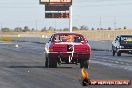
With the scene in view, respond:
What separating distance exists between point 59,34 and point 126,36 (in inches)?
728

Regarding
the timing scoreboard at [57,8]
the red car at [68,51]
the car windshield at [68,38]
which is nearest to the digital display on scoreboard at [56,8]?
the timing scoreboard at [57,8]

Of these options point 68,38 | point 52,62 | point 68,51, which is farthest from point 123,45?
point 68,51

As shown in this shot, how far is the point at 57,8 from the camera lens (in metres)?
76.8

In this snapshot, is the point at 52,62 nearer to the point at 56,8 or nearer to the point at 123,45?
the point at 123,45

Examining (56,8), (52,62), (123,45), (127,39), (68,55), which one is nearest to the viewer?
(68,55)

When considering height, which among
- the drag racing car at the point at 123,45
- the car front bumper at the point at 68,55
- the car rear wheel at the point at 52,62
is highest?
the car front bumper at the point at 68,55

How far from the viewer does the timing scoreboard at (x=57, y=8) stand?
2992 inches

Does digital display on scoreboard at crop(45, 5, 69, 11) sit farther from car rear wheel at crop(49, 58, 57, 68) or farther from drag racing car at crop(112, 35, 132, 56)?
car rear wheel at crop(49, 58, 57, 68)

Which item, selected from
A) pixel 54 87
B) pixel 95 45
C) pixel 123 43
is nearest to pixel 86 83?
pixel 54 87

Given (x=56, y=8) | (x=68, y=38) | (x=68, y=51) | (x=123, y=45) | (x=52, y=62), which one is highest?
(x=68, y=38)

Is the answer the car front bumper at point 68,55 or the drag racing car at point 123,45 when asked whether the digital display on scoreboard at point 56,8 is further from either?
the car front bumper at point 68,55

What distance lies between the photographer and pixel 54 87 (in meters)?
16.1

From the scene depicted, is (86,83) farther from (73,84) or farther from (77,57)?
(77,57)

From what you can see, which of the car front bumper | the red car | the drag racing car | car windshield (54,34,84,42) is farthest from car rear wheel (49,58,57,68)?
the drag racing car
